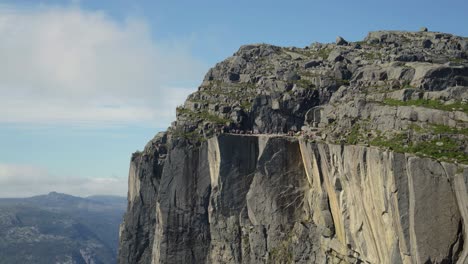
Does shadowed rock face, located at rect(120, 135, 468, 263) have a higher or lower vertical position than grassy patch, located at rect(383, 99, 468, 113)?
lower

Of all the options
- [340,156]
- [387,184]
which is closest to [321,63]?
[340,156]

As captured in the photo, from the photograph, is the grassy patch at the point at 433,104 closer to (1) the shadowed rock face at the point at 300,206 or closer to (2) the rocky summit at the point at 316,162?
(2) the rocky summit at the point at 316,162

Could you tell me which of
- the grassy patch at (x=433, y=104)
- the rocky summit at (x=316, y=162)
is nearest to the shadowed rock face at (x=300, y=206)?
the rocky summit at (x=316, y=162)

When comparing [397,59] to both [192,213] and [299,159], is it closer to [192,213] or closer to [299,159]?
[299,159]

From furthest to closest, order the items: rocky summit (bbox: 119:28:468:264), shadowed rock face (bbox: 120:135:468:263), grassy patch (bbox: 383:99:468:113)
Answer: grassy patch (bbox: 383:99:468:113)
rocky summit (bbox: 119:28:468:264)
shadowed rock face (bbox: 120:135:468:263)

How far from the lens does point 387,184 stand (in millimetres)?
47125

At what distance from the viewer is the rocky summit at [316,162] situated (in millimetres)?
45500

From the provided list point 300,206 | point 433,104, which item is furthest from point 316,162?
point 433,104

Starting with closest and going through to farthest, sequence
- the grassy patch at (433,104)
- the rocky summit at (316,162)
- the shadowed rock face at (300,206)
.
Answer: the shadowed rock face at (300,206), the rocky summit at (316,162), the grassy patch at (433,104)

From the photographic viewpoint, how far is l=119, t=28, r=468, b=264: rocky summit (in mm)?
45500

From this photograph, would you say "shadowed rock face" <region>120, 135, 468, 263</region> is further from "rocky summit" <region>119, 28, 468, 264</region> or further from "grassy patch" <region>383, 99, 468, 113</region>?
"grassy patch" <region>383, 99, 468, 113</region>

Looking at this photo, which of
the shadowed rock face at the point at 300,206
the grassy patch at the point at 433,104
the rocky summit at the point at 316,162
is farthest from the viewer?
the grassy patch at the point at 433,104

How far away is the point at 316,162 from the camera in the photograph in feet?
206

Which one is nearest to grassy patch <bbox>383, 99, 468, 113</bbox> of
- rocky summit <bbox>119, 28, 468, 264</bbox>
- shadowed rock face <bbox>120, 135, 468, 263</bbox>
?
rocky summit <bbox>119, 28, 468, 264</bbox>
